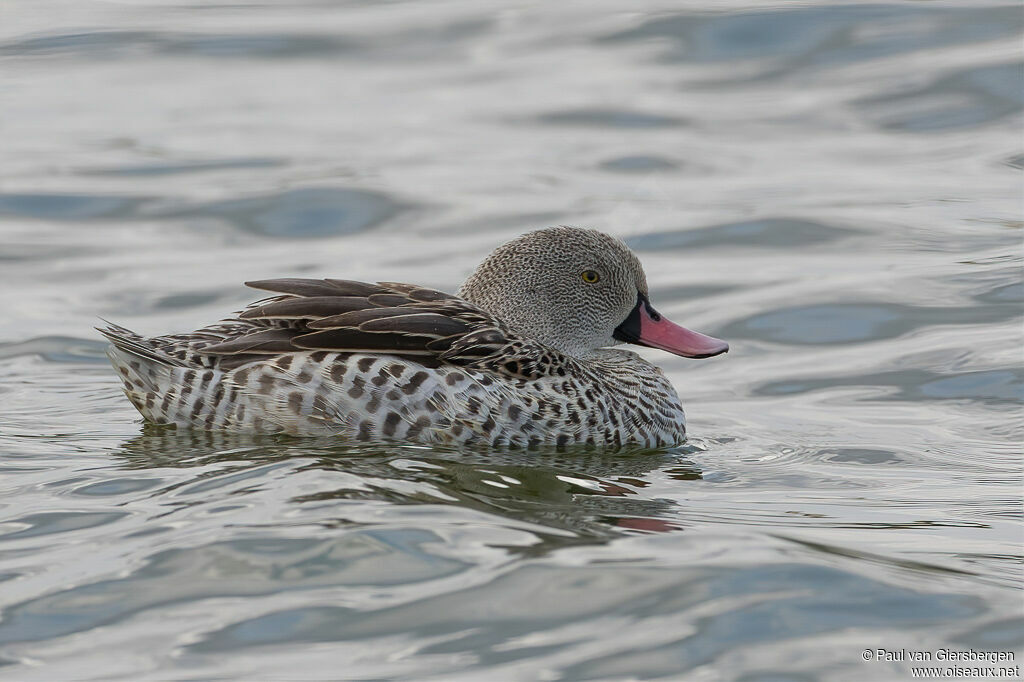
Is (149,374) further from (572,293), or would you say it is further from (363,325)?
(572,293)

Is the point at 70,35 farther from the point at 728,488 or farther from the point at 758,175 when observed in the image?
the point at 728,488

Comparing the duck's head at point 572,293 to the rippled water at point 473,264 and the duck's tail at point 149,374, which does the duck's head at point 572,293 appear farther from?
the duck's tail at point 149,374

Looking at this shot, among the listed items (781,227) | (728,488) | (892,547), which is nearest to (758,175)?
(781,227)

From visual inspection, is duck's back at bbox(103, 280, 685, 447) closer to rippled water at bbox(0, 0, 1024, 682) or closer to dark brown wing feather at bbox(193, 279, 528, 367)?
dark brown wing feather at bbox(193, 279, 528, 367)

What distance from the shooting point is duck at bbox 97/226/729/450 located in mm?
7098

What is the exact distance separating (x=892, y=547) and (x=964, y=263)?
611cm

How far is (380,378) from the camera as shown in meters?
7.07

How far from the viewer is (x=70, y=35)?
16.5 m

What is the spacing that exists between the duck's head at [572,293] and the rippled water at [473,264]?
2.10 feet

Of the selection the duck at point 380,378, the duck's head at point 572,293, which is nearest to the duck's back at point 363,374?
the duck at point 380,378

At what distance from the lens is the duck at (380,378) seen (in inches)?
279

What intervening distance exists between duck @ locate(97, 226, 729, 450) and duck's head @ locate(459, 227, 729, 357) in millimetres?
353

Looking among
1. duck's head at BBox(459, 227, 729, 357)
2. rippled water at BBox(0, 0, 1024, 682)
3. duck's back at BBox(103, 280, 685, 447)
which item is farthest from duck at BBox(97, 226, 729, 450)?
duck's head at BBox(459, 227, 729, 357)

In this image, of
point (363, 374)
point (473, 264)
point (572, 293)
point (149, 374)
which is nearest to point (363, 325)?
point (363, 374)
